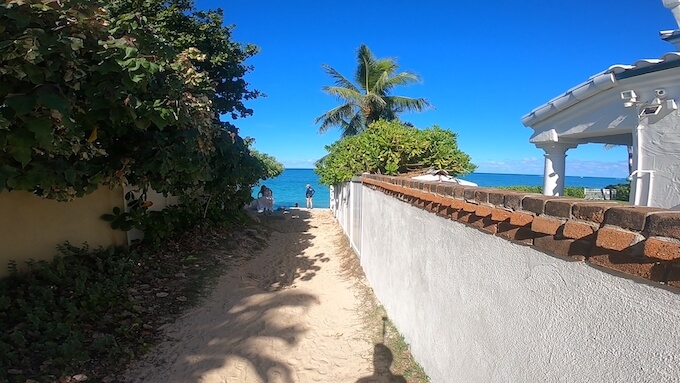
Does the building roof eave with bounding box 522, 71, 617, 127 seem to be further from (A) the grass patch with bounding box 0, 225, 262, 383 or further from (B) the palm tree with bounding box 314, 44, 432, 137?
(B) the palm tree with bounding box 314, 44, 432, 137

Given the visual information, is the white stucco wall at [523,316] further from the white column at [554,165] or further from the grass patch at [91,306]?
the grass patch at [91,306]

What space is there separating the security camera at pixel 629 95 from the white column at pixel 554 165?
5.51ft

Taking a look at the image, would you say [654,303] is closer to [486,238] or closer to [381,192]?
[486,238]

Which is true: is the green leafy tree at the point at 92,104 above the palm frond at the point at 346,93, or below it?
below

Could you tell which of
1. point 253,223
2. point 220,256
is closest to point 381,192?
point 220,256

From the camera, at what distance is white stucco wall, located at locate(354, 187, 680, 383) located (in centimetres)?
128

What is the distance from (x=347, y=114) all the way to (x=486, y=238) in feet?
58.9

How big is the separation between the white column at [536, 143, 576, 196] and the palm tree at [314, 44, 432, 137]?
13.3 metres

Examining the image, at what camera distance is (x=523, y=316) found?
1982 millimetres

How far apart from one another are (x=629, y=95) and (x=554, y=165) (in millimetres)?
1979

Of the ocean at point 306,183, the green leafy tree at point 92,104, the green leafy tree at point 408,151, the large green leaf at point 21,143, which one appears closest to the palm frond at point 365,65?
the ocean at point 306,183

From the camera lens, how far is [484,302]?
2434mm

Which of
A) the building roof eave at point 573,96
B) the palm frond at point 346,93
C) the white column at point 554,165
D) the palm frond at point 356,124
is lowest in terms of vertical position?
the white column at point 554,165

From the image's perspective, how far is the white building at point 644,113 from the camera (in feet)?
11.6
